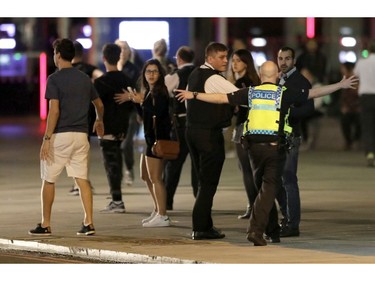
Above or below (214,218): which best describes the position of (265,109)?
above

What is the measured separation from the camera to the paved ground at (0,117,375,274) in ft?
39.0

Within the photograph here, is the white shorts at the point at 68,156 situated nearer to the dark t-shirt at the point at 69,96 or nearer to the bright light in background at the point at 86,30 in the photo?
the dark t-shirt at the point at 69,96

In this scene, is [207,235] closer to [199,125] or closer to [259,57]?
[199,125]

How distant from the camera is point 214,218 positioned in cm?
1486

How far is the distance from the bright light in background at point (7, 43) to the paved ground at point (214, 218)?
16.1 m

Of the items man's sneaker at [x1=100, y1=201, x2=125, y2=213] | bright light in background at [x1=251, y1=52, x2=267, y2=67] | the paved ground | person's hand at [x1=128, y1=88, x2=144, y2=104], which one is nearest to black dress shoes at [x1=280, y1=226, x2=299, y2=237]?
the paved ground

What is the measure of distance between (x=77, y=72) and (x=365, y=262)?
3744 mm

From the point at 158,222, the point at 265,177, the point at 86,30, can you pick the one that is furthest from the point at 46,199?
the point at 86,30

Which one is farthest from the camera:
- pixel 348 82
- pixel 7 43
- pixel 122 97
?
pixel 7 43

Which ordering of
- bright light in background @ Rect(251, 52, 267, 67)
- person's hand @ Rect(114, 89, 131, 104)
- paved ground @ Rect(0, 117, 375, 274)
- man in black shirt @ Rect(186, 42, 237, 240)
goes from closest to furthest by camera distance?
paved ground @ Rect(0, 117, 375, 274) → man in black shirt @ Rect(186, 42, 237, 240) → person's hand @ Rect(114, 89, 131, 104) → bright light in background @ Rect(251, 52, 267, 67)

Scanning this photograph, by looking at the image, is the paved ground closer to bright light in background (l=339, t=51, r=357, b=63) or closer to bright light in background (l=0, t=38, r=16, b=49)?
bright light in background (l=339, t=51, r=357, b=63)

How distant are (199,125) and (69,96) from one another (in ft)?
4.39

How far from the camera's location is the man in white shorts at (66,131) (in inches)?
521

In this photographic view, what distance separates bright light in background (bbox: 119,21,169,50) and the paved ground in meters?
3.98
